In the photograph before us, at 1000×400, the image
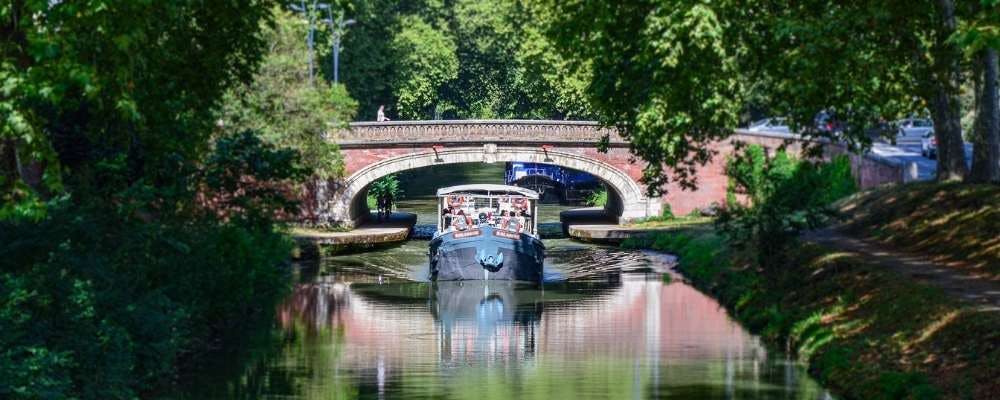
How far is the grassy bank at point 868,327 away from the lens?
20.9 metres

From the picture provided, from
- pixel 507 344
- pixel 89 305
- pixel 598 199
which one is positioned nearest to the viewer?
pixel 89 305

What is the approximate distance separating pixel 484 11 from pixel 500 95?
564 cm

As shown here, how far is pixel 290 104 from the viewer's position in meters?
52.8

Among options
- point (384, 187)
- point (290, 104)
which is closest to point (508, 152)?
point (384, 187)

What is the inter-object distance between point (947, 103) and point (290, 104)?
77.9 ft

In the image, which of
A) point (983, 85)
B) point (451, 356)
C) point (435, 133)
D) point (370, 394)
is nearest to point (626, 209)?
point (435, 133)

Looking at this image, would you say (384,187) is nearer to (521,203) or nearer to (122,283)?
(521,203)

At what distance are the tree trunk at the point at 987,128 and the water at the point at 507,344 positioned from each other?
6.71 meters

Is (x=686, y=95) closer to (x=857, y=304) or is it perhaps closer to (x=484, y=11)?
(x=857, y=304)

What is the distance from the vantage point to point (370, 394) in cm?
2531

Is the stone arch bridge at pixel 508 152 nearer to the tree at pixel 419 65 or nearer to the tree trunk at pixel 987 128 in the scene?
the tree at pixel 419 65

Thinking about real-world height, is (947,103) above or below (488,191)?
above

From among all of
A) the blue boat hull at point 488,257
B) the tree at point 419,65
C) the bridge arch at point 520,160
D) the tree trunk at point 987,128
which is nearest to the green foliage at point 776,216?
the tree trunk at point 987,128

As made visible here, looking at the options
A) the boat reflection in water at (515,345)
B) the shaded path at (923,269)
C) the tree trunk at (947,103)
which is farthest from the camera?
the tree trunk at (947,103)
